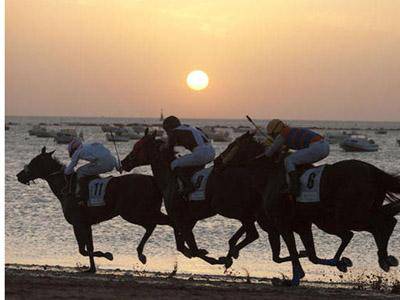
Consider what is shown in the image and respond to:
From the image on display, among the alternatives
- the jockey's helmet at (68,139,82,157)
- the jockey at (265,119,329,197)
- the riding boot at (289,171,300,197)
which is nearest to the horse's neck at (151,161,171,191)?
the jockey's helmet at (68,139,82,157)

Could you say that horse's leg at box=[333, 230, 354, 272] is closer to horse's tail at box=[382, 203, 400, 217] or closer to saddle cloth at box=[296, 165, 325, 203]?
horse's tail at box=[382, 203, 400, 217]

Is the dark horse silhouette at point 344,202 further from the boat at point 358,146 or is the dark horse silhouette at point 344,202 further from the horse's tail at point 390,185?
the boat at point 358,146

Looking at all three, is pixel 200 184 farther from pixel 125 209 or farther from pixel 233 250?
pixel 125 209

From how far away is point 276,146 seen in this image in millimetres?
16750

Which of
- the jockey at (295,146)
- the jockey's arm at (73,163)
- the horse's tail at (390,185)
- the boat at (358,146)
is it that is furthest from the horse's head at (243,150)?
the boat at (358,146)

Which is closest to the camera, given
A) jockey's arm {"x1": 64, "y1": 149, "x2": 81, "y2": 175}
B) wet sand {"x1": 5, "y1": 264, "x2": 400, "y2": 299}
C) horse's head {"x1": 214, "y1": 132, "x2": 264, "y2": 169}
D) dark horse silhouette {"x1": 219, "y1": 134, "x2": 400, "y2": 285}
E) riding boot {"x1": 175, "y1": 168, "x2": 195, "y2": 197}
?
wet sand {"x1": 5, "y1": 264, "x2": 400, "y2": 299}

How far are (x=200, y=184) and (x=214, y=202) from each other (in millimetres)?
471

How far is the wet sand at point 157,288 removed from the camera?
1441cm

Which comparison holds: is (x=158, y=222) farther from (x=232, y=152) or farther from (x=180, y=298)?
(x=180, y=298)

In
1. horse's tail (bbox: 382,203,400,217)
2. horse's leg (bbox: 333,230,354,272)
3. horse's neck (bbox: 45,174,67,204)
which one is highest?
horse's tail (bbox: 382,203,400,217)

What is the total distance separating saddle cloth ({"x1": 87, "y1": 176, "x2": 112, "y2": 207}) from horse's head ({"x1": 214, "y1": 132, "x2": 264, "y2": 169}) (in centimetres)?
281

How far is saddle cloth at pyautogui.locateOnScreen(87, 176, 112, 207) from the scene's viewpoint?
19359 millimetres

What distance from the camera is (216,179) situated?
1792 cm

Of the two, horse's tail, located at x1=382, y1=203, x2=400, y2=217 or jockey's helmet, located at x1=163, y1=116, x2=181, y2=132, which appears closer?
horse's tail, located at x1=382, y1=203, x2=400, y2=217
